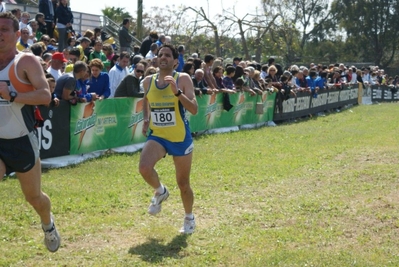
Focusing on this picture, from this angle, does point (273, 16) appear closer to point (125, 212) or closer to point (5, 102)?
point (125, 212)

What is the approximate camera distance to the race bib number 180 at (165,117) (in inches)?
284

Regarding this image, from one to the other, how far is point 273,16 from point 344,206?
27.1 m

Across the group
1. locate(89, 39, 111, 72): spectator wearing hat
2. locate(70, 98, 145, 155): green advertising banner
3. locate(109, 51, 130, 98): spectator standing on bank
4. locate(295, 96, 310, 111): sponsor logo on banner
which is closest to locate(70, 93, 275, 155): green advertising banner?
locate(70, 98, 145, 155): green advertising banner

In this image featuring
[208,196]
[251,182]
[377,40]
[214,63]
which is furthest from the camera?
[377,40]

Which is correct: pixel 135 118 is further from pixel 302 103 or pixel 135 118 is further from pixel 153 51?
pixel 302 103

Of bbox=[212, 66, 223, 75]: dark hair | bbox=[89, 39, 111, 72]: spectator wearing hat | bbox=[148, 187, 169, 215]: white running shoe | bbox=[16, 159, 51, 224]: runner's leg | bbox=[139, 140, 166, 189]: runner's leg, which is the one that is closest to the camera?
bbox=[16, 159, 51, 224]: runner's leg

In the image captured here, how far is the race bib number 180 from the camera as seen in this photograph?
720 centimetres

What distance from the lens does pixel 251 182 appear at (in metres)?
10.7

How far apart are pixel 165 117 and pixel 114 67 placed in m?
7.48

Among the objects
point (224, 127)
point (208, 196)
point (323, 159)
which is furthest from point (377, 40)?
point (208, 196)

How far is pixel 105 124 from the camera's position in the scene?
43.0 ft

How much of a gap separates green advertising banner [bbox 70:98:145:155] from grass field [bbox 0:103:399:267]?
0.41 m

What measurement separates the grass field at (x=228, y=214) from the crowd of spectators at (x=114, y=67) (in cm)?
152

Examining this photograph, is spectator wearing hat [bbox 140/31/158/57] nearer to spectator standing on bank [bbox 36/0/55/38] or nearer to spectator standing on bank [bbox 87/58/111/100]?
spectator standing on bank [bbox 36/0/55/38]
